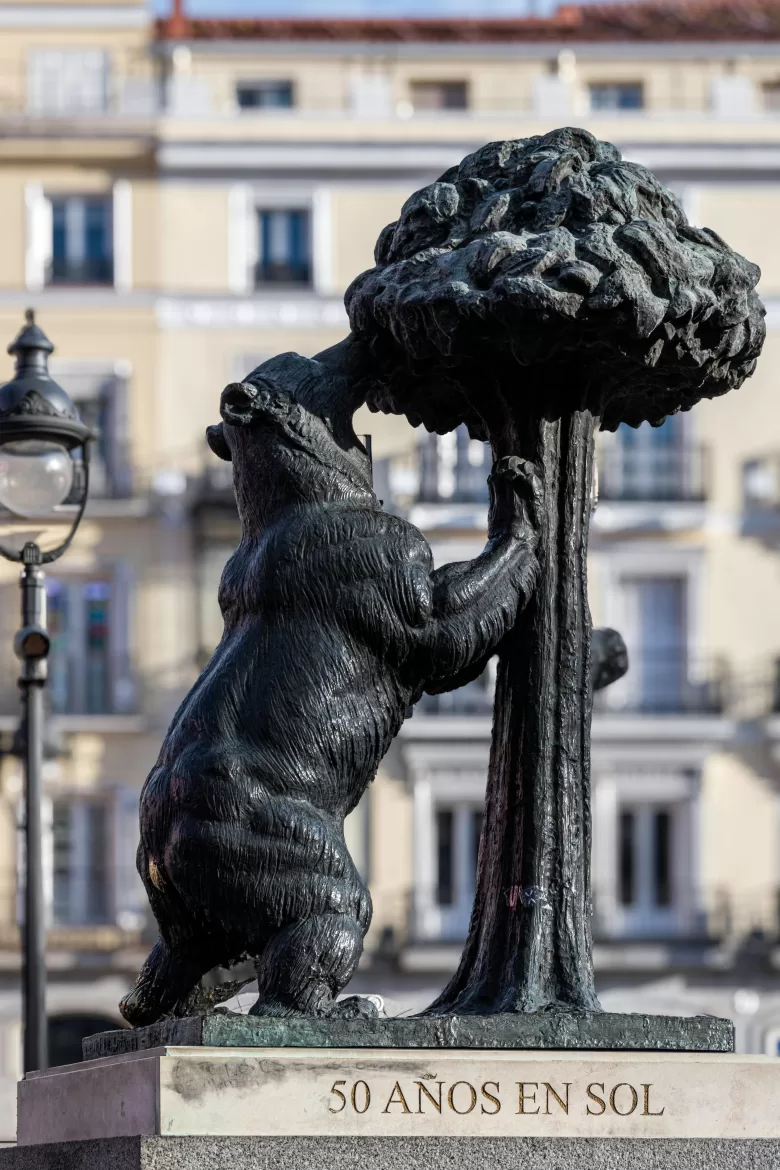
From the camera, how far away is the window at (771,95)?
44.3 m

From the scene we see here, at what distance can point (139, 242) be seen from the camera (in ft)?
142

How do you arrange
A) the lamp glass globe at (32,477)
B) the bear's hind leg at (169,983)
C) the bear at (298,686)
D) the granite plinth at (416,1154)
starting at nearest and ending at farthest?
the granite plinth at (416,1154)
the bear at (298,686)
the bear's hind leg at (169,983)
the lamp glass globe at (32,477)

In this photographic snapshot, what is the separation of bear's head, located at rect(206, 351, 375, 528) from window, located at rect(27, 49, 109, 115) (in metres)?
36.0

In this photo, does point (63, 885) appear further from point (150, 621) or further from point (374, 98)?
point (374, 98)

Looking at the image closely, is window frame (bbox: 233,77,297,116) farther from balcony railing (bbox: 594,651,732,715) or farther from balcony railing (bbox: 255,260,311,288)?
balcony railing (bbox: 594,651,732,715)

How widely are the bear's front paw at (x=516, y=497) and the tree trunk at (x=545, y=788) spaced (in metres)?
0.05

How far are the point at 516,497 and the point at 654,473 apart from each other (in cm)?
3521

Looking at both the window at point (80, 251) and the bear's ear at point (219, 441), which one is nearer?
the bear's ear at point (219, 441)

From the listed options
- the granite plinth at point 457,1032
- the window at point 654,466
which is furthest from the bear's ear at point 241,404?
the window at point 654,466

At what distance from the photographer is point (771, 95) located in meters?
44.5

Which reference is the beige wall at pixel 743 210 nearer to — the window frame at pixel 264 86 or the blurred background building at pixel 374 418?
the blurred background building at pixel 374 418

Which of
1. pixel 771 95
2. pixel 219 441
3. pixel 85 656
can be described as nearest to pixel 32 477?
pixel 219 441

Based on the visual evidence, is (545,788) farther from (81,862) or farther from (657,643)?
(657,643)

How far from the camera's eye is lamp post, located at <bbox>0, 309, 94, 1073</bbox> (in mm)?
12016
